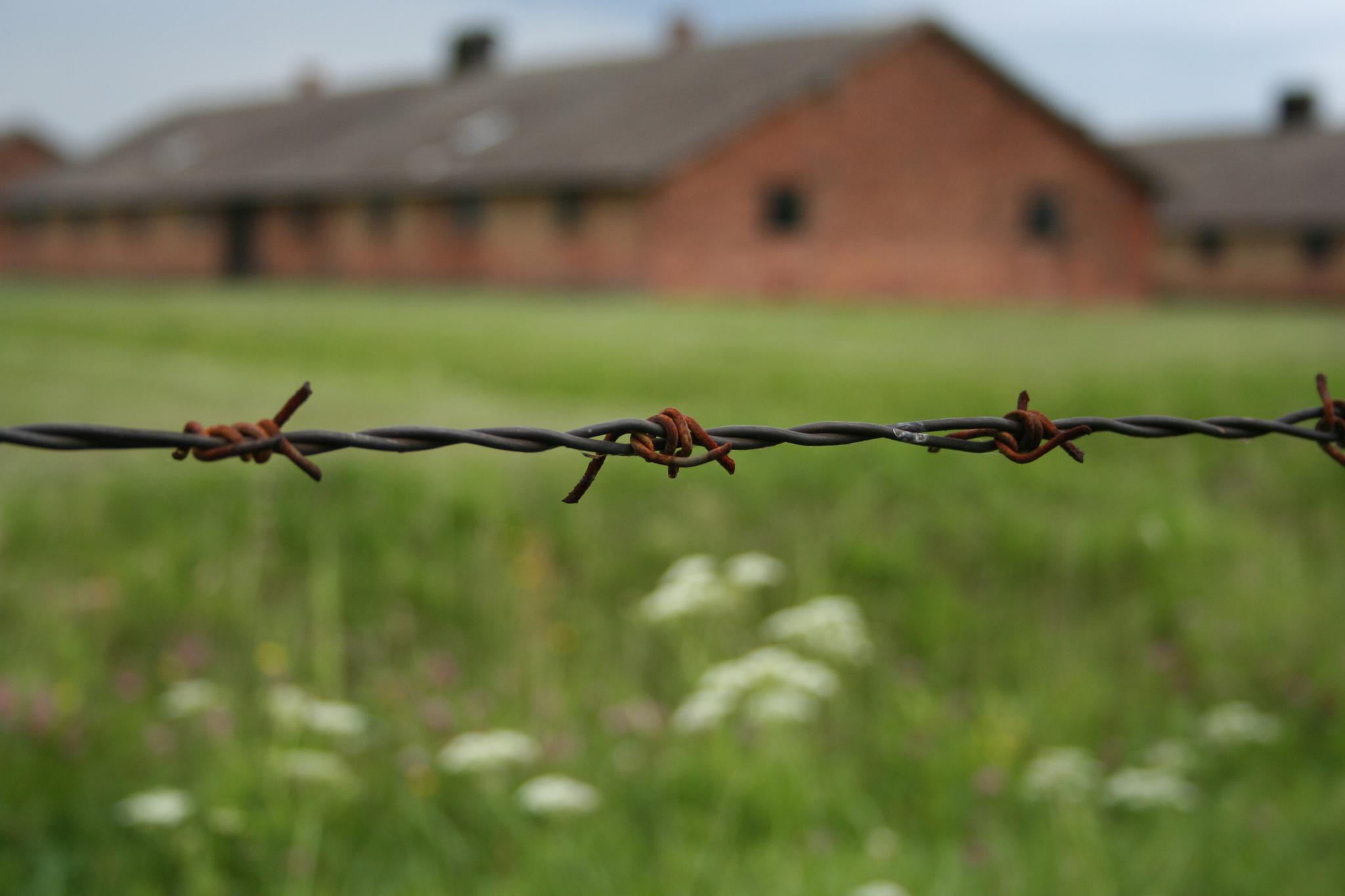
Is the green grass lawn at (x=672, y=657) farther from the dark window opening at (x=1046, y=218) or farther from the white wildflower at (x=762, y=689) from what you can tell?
the dark window opening at (x=1046, y=218)

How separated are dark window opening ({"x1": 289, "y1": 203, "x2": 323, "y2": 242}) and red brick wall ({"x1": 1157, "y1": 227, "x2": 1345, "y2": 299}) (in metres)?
28.5

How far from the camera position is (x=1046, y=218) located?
33.4 metres

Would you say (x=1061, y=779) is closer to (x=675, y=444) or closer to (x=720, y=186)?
(x=675, y=444)

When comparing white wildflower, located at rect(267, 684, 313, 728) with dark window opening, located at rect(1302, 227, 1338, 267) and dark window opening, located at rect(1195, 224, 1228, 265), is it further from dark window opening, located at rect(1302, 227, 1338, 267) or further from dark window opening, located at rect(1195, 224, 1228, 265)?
dark window opening, located at rect(1195, 224, 1228, 265)

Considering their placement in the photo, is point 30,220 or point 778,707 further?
point 30,220

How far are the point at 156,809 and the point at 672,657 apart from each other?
2.76 metres

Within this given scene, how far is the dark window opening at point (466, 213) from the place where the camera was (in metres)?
32.4

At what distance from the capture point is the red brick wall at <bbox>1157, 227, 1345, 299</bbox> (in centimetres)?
4216

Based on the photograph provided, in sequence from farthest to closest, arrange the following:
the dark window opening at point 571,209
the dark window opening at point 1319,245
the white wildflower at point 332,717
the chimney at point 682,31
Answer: the dark window opening at point 1319,245
the chimney at point 682,31
the dark window opening at point 571,209
the white wildflower at point 332,717

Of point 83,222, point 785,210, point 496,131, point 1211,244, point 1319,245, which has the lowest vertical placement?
point 785,210

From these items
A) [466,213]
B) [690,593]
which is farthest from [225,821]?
[466,213]

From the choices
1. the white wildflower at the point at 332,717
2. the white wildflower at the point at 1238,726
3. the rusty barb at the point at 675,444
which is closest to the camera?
the rusty barb at the point at 675,444

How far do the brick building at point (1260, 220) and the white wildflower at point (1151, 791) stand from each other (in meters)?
38.6

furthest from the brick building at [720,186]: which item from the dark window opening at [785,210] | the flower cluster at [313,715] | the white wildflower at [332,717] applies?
the white wildflower at [332,717]
